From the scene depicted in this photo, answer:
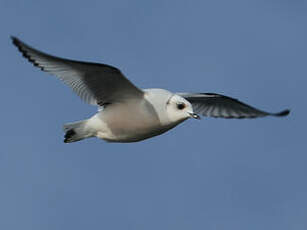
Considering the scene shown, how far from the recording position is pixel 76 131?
11125 millimetres

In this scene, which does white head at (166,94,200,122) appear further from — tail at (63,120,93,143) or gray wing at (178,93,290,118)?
gray wing at (178,93,290,118)

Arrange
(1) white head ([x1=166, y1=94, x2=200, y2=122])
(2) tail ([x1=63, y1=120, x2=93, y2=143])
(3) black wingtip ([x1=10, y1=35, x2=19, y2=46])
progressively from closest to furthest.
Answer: (3) black wingtip ([x1=10, y1=35, x2=19, y2=46]), (1) white head ([x1=166, y1=94, x2=200, y2=122]), (2) tail ([x1=63, y1=120, x2=93, y2=143])

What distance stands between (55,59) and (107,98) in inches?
41.2

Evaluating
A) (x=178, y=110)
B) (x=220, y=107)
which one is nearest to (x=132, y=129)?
(x=178, y=110)

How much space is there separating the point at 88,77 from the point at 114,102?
56 centimetres

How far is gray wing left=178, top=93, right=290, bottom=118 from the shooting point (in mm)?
12297

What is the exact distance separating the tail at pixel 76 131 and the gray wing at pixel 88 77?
1.31 feet

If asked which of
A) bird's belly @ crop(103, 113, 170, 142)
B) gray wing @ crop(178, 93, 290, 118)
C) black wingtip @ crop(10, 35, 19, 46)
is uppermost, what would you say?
black wingtip @ crop(10, 35, 19, 46)

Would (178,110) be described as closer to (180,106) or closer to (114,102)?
(180,106)

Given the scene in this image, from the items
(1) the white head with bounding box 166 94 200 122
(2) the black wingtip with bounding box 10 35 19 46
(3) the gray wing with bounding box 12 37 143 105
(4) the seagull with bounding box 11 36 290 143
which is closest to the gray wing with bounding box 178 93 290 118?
(4) the seagull with bounding box 11 36 290 143

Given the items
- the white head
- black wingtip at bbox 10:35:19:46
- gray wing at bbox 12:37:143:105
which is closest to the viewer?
black wingtip at bbox 10:35:19:46

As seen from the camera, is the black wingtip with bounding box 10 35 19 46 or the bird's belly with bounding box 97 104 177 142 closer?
the black wingtip with bounding box 10 35 19 46

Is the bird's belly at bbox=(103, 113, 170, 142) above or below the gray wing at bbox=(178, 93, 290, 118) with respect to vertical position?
below

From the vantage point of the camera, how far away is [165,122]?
10.4m
